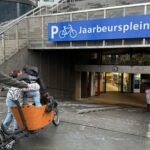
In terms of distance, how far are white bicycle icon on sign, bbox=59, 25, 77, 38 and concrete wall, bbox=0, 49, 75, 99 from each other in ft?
8.47

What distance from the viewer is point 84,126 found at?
9.89 meters

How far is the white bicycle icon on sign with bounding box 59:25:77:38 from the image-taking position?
58.9 ft

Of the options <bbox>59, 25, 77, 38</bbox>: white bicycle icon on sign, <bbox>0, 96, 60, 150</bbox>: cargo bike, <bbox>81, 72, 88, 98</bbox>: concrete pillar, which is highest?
<bbox>59, 25, 77, 38</bbox>: white bicycle icon on sign

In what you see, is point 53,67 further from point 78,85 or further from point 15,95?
point 15,95

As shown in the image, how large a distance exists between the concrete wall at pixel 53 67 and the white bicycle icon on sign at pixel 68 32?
258cm

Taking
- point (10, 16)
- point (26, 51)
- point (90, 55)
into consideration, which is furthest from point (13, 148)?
point (10, 16)

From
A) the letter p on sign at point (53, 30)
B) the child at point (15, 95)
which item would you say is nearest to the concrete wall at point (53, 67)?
the letter p on sign at point (53, 30)

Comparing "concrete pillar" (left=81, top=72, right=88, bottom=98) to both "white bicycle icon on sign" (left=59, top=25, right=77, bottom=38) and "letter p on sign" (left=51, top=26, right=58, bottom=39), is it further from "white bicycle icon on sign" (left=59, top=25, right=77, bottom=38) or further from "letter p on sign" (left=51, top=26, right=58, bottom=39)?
"white bicycle icon on sign" (left=59, top=25, right=77, bottom=38)

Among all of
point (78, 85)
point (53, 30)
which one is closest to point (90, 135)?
point (53, 30)

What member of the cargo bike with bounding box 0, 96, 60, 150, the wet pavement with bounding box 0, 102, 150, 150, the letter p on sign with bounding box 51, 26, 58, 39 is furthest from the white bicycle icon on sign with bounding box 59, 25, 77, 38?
the cargo bike with bounding box 0, 96, 60, 150

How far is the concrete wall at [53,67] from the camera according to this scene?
63.2 feet

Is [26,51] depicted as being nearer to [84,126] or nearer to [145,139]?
[84,126]

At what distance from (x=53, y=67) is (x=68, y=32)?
4056mm

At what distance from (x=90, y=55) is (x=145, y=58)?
4.12 metres
